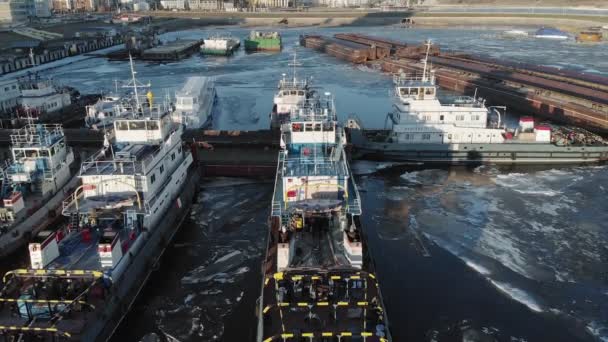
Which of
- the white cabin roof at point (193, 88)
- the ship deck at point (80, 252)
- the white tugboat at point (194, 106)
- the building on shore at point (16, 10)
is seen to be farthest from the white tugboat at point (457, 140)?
the building on shore at point (16, 10)

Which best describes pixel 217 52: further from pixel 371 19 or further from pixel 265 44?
pixel 371 19

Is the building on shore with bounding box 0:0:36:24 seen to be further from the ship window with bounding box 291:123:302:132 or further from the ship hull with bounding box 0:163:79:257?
the ship window with bounding box 291:123:302:132

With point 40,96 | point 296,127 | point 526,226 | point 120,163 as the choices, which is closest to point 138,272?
point 120,163

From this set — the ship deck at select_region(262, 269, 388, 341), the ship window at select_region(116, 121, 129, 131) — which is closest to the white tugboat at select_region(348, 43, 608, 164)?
the ship window at select_region(116, 121, 129, 131)

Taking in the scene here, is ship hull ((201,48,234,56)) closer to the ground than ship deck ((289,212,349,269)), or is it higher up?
higher up

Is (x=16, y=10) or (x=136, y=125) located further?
(x=16, y=10)

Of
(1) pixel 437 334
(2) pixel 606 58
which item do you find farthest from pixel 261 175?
(2) pixel 606 58
